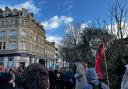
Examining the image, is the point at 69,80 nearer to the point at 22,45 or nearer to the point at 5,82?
the point at 5,82

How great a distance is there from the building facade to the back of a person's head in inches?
2694

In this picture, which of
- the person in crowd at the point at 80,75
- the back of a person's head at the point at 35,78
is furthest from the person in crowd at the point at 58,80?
the back of a person's head at the point at 35,78

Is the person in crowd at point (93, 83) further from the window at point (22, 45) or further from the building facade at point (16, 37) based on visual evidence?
the window at point (22, 45)

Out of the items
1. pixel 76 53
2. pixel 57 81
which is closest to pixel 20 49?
pixel 76 53

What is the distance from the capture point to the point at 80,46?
52469mm

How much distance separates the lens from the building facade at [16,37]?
72.0 metres

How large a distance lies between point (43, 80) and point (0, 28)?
243 ft

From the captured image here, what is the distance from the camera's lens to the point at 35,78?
9.09 feet

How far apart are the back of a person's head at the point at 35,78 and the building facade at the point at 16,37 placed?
68427 millimetres

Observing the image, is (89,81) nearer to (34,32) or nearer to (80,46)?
(80,46)

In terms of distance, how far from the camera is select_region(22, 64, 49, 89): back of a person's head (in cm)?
277

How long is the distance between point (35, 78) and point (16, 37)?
231 ft

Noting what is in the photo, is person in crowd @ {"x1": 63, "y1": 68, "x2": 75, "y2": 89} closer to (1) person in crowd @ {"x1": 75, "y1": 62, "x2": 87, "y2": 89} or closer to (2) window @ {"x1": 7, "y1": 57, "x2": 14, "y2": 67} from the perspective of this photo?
(1) person in crowd @ {"x1": 75, "y1": 62, "x2": 87, "y2": 89}

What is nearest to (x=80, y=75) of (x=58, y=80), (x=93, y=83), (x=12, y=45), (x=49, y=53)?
(x=93, y=83)
